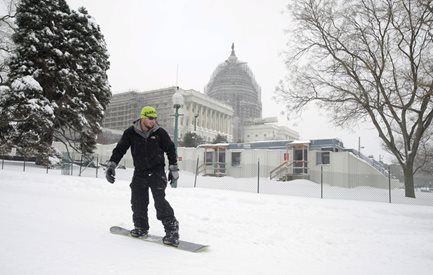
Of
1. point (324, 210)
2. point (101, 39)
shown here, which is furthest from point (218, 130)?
point (324, 210)

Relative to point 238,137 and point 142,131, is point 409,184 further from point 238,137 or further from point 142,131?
point 238,137

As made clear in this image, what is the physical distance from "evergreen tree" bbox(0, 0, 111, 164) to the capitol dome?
88.4 m

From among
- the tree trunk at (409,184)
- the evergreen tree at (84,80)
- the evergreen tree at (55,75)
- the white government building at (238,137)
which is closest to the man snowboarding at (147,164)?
the white government building at (238,137)

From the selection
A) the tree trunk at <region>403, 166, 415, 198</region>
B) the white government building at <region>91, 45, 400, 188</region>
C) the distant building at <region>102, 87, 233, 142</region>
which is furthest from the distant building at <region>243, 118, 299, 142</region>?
the tree trunk at <region>403, 166, 415, 198</region>

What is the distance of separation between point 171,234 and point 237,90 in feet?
369

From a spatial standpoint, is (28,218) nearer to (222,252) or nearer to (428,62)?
(222,252)

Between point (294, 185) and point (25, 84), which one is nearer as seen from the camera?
point (294, 185)

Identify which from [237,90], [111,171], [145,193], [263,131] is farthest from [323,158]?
[263,131]

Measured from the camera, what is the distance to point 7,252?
3086mm

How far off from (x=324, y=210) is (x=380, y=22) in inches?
590

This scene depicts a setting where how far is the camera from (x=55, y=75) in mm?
24922

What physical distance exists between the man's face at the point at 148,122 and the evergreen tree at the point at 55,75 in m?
19.7

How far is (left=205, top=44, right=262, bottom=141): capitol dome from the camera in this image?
379ft

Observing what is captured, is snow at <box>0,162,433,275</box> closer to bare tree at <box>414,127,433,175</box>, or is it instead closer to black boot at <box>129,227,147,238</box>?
black boot at <box>129,227,147,238</box>
